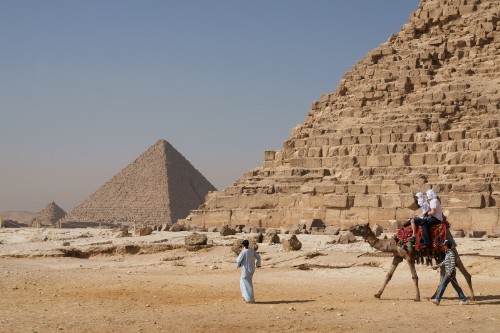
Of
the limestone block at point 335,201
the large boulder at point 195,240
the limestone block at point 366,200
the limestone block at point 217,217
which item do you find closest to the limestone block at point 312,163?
the limestone block at point 335,201

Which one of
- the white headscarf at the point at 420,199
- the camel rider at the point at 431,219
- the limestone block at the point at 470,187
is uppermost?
the limestone block at the point at 470,187

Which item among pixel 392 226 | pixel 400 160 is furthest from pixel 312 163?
pixel 392 226

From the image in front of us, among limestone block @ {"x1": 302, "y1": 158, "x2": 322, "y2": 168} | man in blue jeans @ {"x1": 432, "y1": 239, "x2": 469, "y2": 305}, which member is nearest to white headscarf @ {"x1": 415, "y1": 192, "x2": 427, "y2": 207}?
man in blue jeans @ {"x1": 432, "y1": 239, "x2": 469, "y2": 305}

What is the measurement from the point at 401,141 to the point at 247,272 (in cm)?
1596

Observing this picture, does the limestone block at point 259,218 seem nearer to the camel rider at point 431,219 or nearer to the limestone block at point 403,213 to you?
the limestone block at point 403,213

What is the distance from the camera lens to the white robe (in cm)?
1256

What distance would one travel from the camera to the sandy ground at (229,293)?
10.6 metres

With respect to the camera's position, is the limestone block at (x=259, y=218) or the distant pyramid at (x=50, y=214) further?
the distant pyramid at (x=50, y=214)

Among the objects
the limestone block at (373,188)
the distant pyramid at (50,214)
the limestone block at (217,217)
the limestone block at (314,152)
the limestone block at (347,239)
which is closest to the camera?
the limestone block at (347,239)

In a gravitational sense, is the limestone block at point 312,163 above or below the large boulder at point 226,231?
above

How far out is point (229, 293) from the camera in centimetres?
1373

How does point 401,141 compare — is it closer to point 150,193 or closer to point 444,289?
point 444,289

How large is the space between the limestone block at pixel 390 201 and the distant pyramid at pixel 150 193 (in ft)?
141

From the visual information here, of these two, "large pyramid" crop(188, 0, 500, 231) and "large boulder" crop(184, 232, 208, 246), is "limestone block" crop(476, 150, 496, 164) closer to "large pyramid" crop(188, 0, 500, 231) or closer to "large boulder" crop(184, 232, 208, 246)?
"large pyramid" crop(188, 0, 500, 231)
